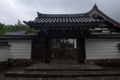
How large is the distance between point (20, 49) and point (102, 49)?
554cm

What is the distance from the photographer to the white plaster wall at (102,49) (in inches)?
421

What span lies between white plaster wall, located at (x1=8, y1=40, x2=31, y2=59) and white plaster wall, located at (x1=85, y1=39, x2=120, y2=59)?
3979 mm

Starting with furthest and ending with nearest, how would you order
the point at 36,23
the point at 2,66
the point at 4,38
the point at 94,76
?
the point at 4,38, the point at 2,66, the point at 36,23, the point at 94,76

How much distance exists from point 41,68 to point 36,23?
223cm

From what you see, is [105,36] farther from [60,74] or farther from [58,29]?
[60,74]

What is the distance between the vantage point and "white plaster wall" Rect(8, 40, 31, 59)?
36.2 ft

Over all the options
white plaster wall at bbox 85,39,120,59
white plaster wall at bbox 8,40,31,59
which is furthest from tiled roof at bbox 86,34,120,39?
white plaster wall at bbox 8,40,31,59

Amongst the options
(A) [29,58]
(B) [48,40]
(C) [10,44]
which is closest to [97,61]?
(B) [48,40]

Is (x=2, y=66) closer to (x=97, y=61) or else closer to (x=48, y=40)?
(x=48, y=40)

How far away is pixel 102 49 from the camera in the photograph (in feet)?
35.5

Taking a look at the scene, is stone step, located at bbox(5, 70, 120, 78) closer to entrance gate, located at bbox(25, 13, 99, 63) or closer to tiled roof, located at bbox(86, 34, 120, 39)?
entrance gate, located at bbox(25, 13, 99, 63)

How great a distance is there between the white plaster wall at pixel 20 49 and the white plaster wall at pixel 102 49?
13.1 feet

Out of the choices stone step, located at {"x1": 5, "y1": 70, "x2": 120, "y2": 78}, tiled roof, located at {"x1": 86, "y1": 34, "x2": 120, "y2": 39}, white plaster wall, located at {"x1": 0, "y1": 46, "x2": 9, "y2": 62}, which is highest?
tiled roof, located at {"x1": 86, "y1": 34, "x2": 120, "y2": 39}

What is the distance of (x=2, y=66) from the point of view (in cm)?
1049
